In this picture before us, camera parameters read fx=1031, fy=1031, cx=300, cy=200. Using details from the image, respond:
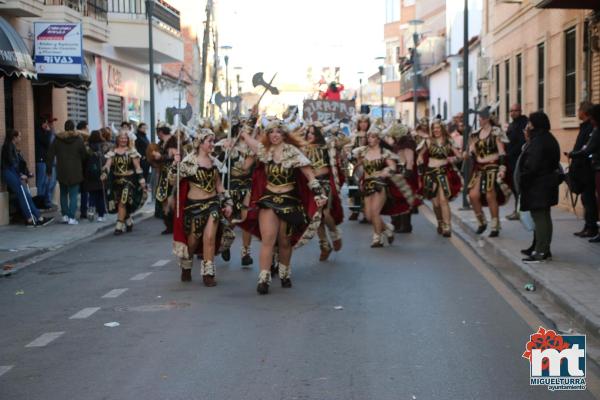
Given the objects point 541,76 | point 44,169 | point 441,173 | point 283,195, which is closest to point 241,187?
point 283,195

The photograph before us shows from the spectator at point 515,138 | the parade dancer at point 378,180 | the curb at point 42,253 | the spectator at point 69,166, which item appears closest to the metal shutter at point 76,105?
the spectator at point 69,166

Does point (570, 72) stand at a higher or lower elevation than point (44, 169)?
higher

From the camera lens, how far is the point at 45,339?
8.27 metres

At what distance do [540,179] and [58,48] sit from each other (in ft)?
41.8

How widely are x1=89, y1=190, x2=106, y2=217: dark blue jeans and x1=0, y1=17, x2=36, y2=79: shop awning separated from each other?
8.42 feet

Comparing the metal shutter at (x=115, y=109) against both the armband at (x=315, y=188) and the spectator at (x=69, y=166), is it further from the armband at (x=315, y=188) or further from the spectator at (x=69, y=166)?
the armband at (x=315, y=188)

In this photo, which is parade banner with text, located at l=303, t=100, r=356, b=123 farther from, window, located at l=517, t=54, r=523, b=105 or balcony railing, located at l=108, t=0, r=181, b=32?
window, located at l=517, t=54, r=523, b=105

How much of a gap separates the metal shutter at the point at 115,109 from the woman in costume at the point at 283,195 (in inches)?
807

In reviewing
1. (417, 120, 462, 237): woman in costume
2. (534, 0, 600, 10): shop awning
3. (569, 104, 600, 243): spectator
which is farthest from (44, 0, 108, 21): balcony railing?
(569, 104, 600, 243): spectator

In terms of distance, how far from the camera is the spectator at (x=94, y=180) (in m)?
19.5

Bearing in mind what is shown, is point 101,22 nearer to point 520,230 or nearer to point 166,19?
point 166,19

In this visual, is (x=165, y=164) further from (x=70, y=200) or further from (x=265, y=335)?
(x=265, y=335)

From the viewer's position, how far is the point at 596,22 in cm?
1816

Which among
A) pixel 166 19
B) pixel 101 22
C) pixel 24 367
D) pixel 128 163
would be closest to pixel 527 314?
pixel 24 367
